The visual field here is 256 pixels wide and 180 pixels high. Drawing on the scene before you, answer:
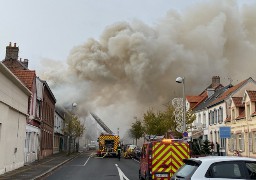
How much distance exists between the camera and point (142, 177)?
1548cm

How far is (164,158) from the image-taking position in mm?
13688

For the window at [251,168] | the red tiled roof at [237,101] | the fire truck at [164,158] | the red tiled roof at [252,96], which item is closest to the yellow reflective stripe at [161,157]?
the fire truck at [164,158]

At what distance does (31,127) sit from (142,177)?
16.4 metres

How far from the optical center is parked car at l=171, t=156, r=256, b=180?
7.09 meters

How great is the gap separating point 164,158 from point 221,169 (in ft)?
21.6

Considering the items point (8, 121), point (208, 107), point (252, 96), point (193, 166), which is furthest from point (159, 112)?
point (193, 166)

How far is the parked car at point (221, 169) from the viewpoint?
709cm

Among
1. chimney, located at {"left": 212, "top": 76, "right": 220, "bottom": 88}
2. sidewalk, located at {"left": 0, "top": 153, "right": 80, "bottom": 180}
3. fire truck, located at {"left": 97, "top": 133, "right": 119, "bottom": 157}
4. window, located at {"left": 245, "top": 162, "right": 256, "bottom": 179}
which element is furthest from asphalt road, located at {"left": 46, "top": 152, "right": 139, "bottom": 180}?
chimney, located at {"left": 212, "top": 76, "right": 220, "bottom": 88}

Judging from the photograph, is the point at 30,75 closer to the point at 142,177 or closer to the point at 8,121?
the point at 8,121

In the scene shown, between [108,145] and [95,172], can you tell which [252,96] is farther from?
[108,145]

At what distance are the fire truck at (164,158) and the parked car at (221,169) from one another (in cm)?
618

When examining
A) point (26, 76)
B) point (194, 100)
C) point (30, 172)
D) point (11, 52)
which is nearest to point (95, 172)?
point (30, 172)

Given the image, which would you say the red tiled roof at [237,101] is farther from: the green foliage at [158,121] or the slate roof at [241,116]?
the green foliage at [158,121]

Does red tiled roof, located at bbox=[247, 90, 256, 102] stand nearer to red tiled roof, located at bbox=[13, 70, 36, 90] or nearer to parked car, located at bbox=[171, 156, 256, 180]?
red tiled roof, located at bbox=[13, 70, 36, 90]
